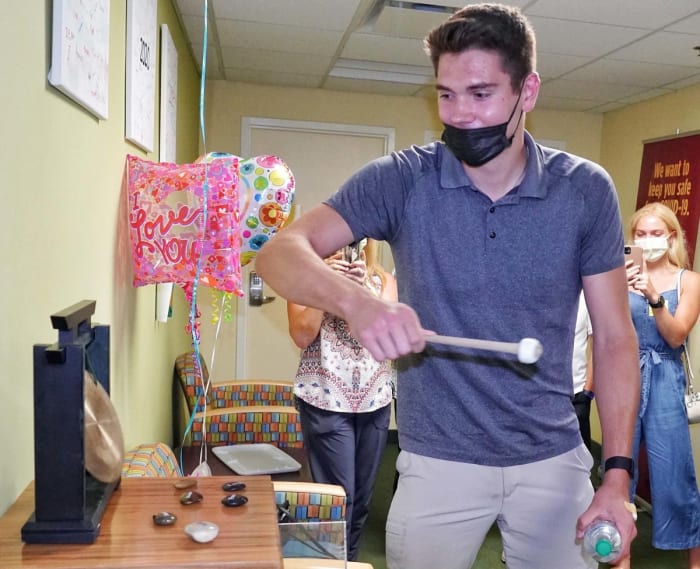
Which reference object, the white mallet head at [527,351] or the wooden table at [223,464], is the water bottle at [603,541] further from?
the wooden table at [223,464]

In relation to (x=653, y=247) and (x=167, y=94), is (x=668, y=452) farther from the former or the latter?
(x=167, y=94)

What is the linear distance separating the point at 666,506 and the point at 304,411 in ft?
5.13

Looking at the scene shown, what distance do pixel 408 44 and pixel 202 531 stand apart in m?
2.82

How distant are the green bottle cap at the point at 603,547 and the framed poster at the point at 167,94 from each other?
1.92 meters

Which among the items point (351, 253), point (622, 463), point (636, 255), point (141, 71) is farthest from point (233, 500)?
point (636, 255)

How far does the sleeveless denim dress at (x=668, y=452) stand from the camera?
2.67 meters

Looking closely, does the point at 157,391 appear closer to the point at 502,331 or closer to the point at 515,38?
the point at 502,331

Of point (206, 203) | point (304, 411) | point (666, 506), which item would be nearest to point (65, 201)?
point (206, 203)

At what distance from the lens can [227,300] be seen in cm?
186

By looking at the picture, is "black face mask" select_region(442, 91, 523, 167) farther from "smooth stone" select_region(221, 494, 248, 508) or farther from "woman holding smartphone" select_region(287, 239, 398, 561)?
"woman holding smartphone" select_region(287, 239, 398, 561)

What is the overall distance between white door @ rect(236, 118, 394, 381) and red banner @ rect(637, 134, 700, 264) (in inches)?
62.8

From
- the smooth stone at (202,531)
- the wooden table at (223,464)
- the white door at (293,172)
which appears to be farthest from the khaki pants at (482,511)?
the white door at (293,172)

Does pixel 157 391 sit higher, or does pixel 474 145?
pixel 474 145

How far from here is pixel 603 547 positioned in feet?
3.74
